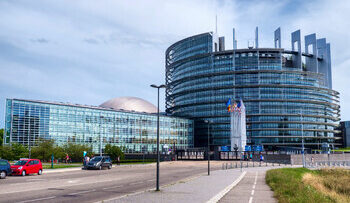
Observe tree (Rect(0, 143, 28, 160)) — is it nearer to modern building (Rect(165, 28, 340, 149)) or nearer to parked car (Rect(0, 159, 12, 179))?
parked car (Rect(0, 159, 12, 179))

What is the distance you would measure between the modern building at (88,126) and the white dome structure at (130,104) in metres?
25.4

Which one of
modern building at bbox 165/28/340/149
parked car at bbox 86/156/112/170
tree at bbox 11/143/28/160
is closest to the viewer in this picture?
parked car at bbox 86/156/112/170

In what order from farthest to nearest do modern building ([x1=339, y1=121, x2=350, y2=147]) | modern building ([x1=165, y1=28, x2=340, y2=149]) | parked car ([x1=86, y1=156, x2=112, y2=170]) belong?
1. modern building ([x1=339, y1=121, x2=350, y2=147])
2. modern building ([x1=165, y1=28, x2=340, y2=149])
3. parked car ([x1=86, y1=156, x2=112, y2=170])

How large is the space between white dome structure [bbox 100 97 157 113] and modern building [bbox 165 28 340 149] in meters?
16.2

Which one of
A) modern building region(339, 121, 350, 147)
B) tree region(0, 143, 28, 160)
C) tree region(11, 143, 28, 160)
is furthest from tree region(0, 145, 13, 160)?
modern building region(339, 121, 350, 147)

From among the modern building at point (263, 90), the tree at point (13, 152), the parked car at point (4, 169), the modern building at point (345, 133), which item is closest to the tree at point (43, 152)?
the tree at point (13, 152)

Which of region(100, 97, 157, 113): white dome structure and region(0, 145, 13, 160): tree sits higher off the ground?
region(100, 97, 157, 113): white dome structure

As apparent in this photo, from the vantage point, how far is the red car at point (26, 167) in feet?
116

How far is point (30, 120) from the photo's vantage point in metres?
78.0

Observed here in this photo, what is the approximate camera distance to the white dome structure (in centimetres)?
14462

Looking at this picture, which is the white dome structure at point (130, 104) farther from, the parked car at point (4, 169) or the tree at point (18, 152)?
the parked car at point (4, 169)

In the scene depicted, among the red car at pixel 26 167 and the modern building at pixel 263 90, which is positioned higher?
the modern building at pixel 263 90

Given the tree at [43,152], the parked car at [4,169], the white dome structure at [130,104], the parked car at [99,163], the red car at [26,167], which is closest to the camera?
the parked car at [4,169]

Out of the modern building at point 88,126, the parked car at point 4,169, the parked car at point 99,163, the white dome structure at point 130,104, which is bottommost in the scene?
the parked car at point 99,163
